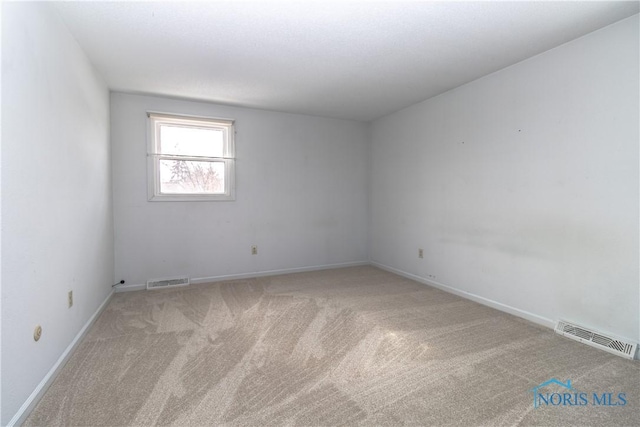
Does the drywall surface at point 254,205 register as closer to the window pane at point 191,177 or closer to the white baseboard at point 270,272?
the white baseboard at point 270,272

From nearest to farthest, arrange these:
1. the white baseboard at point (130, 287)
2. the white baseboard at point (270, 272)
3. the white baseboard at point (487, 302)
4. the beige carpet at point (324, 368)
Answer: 1. the beige carpet at point (324, 368)
2. the white baseboard at point (487, 302)
3. the white baseboard at point (130, 287)
4. the white baseboard at point (270, 272)

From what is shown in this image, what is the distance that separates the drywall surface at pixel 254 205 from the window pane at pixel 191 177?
0.60ft

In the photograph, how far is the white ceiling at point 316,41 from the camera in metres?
2.04

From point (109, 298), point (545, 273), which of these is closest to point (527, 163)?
point (545, 273)

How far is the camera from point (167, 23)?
7.16ft

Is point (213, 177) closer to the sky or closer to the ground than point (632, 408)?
closer to the sky

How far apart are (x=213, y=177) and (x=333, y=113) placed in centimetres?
192

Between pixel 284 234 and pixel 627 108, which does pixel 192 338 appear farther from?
pixel 627 108

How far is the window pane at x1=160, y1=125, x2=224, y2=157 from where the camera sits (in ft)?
12.9

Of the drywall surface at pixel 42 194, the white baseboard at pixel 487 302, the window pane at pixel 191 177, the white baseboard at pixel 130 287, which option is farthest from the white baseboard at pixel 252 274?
the window pane at pixel 191 177

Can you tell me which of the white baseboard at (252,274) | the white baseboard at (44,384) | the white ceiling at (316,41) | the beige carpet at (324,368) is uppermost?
the white ceiling at (316,41)

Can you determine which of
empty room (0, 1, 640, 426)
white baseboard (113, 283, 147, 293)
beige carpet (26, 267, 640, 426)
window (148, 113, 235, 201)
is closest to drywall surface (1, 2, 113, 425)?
empty room (0, 1, 640, 426)

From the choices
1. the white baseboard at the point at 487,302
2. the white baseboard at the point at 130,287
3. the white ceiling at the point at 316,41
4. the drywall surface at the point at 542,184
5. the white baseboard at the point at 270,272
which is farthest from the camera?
the white baseboard at the point at 270,272

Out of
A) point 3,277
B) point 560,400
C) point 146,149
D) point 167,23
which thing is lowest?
point 560,400
